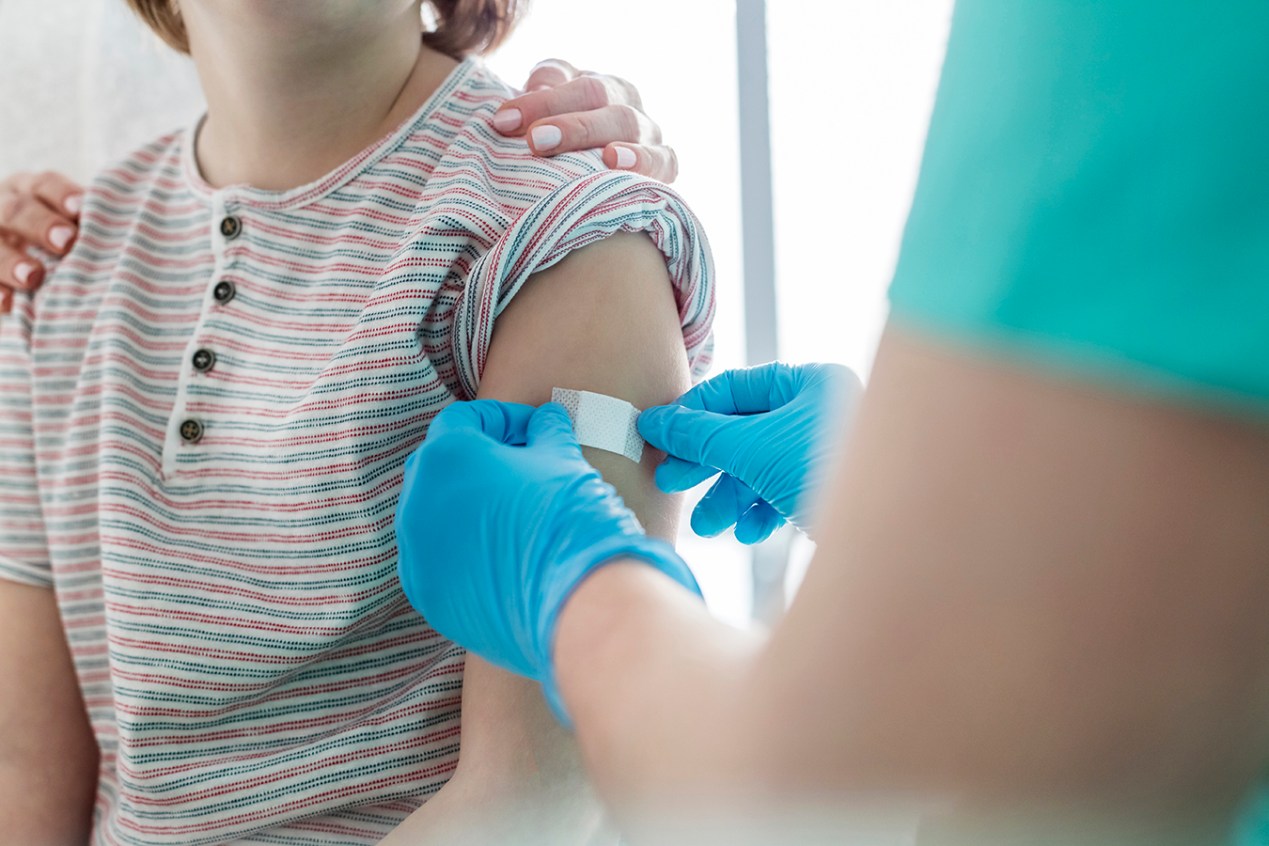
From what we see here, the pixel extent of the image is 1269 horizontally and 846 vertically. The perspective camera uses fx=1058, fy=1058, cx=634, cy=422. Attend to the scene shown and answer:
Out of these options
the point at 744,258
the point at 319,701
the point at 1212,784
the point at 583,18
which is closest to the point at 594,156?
the point at 319,701

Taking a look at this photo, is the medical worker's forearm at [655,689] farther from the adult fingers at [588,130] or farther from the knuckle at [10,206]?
the knuckle at [10,206]

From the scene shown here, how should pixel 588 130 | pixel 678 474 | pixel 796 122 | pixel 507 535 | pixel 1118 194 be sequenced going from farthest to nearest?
pixel 796 122
pixel 588 130
pixel 678 474
pixel 507 535
pixel 1118 194

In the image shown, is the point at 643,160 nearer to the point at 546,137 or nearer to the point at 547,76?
the point at 546,137

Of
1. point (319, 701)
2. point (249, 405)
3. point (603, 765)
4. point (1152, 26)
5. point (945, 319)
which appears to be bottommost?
point (319, 701)

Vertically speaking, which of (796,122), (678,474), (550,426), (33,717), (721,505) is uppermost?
(550,426)

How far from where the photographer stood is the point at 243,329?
110cm

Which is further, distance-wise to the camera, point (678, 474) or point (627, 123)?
point (627, 123)

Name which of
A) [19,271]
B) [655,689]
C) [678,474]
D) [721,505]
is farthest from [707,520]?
[19,271]

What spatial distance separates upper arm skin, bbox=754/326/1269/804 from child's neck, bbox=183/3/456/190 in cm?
87

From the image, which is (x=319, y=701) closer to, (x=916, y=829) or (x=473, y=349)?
(x=473, y=349)

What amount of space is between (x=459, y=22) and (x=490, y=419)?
654mm

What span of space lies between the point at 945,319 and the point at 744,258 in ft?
8.29

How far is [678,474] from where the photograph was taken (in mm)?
984

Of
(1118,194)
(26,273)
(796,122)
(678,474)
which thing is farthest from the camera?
(796,122)
